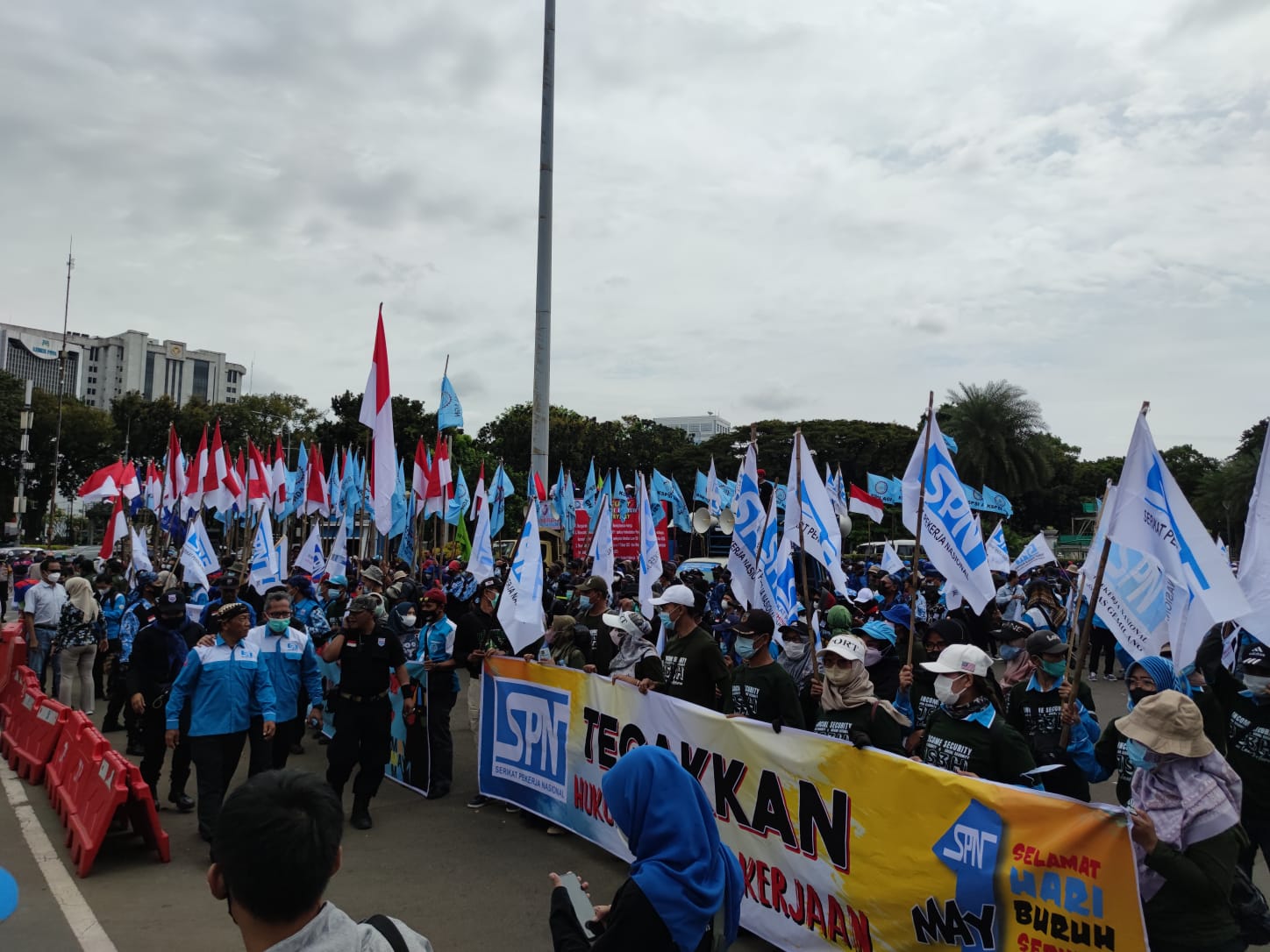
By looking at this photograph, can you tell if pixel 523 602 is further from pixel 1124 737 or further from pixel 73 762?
pixel 1124 737

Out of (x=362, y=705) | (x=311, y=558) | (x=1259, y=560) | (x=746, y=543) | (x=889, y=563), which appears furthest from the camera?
(x=889, y=563)

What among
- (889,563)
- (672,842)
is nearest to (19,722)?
(672,842)

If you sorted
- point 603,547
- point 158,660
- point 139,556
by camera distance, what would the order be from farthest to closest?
point 139,556
point 603,547
point 158,660

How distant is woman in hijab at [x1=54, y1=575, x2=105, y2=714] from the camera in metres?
11.2

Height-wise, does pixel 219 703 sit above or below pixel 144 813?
above

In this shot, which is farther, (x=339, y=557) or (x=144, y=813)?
(x=339, y=557)

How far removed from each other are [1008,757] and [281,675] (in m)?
5.71

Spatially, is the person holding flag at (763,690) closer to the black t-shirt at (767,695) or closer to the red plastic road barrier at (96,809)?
the black t-shirt at (767,695)

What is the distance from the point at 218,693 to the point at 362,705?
1.05 m

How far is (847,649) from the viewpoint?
5.06m

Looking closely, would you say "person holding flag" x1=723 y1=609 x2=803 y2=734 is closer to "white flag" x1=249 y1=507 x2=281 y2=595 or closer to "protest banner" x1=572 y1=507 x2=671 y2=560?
"white flag" x1=249 y1=507 x2=281 y2=595

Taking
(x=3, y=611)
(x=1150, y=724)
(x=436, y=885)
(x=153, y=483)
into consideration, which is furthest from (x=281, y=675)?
(x=153, y=483)

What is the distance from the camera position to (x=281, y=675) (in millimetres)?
7855

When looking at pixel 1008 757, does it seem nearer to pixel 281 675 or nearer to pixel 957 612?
pixel 281 675
